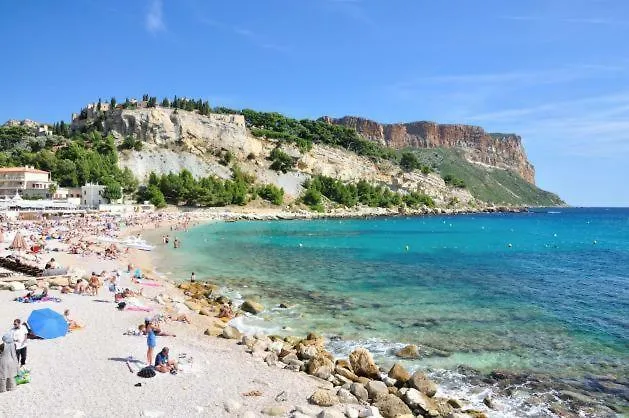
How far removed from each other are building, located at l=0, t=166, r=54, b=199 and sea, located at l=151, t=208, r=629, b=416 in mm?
51923

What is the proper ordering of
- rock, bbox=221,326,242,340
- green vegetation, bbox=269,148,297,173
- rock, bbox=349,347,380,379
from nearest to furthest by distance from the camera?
rock, bbox=349,347,380,379 < rock, bbox=221,326,242,340 < green vegetation, bbox=269,148,297,173

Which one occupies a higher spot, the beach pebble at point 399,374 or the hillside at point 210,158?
the hillside at point 210,158

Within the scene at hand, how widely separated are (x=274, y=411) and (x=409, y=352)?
21.6ft

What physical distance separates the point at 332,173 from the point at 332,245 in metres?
87.4


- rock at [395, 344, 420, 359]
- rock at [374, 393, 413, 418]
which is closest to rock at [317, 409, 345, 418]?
rock at [374, 393, 413, 418]

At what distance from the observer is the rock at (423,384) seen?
1187 cm

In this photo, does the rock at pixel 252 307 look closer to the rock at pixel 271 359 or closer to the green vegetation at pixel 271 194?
the rock at pixel 271 359

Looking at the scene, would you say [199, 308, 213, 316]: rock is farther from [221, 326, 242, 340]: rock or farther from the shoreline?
[221, 326, 242, 340]: rock

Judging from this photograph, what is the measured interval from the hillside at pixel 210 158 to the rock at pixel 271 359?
3198 inches

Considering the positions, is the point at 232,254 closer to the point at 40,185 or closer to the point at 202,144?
the point at 40,185

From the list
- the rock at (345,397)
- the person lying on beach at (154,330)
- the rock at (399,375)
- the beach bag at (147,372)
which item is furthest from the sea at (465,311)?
the beach bag at (147,372)

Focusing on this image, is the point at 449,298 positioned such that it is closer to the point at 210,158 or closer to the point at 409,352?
the point at 409,352

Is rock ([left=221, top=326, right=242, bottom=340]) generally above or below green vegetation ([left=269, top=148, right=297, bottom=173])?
below

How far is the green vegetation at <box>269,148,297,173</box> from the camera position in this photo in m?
125
